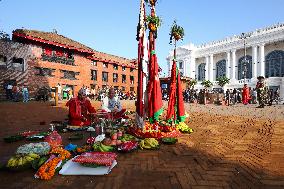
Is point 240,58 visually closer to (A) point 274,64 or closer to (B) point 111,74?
(A) point 274,64

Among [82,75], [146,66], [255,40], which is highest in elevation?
[255,40]

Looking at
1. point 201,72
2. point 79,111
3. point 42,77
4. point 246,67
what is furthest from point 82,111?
point 201,72

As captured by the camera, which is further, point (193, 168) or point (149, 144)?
point (149, 144)

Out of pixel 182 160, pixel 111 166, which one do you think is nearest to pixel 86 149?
pixel 111 166

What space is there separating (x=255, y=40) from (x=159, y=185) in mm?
46162

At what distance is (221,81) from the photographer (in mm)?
44906

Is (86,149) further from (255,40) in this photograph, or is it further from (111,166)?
(255,40)

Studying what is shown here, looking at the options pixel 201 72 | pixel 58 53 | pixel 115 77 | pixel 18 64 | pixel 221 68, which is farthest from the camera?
pixel 201 72

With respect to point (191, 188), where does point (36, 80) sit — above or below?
above

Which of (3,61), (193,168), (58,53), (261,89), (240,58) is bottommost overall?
(193,168)

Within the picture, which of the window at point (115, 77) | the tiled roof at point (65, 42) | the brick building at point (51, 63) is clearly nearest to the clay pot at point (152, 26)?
the brick building at point (51, 63)

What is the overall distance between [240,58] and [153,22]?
47.0 metres

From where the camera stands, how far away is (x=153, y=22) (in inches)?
201

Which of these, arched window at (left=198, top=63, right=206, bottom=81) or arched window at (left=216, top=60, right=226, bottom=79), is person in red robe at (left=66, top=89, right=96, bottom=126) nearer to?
arched window at (left=216, top=60, right=226, bottom=79)
